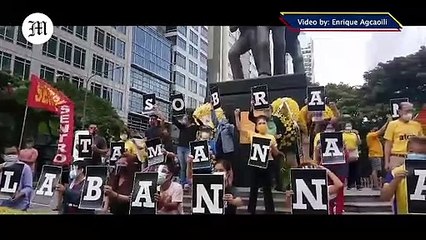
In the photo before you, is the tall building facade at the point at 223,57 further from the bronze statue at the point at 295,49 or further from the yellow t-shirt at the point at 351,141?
the yellow t-shirt at the point at 351,141

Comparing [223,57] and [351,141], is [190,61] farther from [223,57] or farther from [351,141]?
[351,141]

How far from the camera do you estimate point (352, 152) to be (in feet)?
10.6

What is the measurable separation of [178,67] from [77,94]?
2.53ft

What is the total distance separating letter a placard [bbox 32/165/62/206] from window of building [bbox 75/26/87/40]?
38.2 inches

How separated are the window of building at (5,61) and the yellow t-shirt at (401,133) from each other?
274cm

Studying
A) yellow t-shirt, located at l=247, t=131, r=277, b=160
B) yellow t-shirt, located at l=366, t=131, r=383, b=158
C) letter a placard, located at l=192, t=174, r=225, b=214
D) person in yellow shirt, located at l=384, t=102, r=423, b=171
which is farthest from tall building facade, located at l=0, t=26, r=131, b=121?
person in yellow shirt, located at l=384, t=102, r=423, b=171

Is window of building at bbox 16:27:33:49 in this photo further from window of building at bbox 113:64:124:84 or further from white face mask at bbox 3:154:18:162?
white face mask at bbox 3:154:18:162

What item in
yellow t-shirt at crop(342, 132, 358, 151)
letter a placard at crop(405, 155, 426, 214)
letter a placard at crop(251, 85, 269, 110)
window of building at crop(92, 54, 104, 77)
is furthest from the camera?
window of building at crop(92, 54, 104, 77)

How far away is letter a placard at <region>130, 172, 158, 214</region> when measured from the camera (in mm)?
3250

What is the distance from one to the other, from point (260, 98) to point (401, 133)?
1.01 meters

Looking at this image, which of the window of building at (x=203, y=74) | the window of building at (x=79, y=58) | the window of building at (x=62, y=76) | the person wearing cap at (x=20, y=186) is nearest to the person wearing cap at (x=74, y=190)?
the person wearing cap at (x=20, y=186)

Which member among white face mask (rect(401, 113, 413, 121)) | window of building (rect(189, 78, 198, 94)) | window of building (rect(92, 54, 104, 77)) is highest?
window of building (rect(92, 54, 104, 77))

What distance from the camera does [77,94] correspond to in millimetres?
3385

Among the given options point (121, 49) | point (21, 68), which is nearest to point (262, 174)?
point (121, 49)
